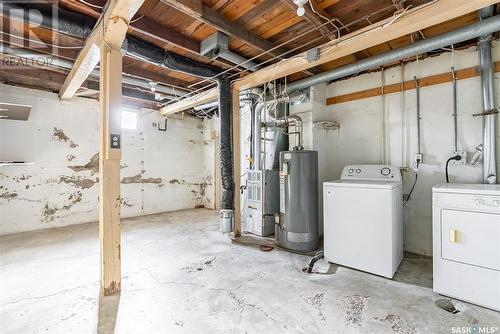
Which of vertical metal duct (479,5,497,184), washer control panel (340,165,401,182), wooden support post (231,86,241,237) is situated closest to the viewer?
vertical metal duct (479,5,497,184)

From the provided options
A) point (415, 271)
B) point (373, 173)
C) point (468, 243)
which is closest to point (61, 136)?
point (373, 173)

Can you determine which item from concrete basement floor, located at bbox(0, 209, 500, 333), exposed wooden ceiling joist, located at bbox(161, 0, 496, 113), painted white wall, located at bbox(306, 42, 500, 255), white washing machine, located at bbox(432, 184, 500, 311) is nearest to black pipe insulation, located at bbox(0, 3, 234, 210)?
exposed wooden ceiling joist, located at bbox(161, 0, 496, 113)

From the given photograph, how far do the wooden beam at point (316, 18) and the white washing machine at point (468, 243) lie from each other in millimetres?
1812

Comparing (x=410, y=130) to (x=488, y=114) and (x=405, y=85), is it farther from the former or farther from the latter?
(x=488, y=114)

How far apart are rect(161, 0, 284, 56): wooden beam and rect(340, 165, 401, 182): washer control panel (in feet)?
5.99

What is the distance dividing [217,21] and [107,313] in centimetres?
260

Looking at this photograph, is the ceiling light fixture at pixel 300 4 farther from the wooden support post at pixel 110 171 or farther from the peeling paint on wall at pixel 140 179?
the peeling paint on wall at pixel 140 179

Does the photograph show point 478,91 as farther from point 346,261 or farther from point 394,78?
point 346,261

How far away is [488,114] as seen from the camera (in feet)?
7.86

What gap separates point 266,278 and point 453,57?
3.17 meters

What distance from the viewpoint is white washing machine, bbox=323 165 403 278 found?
2309 millimetres

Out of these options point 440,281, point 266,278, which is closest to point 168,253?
point 266,278

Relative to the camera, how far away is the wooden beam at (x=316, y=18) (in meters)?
2.01

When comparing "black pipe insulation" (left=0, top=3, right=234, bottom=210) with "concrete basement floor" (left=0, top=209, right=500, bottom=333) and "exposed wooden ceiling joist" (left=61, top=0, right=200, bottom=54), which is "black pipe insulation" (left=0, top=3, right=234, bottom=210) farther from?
"concrete basement floor" (left=0, top=209, right=500, bottom=333)
